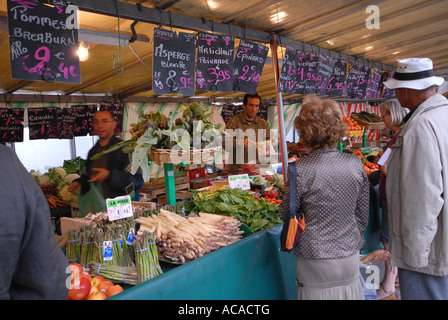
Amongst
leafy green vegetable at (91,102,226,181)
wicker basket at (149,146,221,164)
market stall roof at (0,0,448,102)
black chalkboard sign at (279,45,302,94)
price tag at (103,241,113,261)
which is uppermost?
market stall roof at (0,0,448,102)

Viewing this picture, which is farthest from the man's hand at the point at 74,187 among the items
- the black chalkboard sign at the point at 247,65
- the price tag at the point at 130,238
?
the black chalkboard sign at the point at 247,65

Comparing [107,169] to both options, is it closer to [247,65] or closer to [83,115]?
[247,65]

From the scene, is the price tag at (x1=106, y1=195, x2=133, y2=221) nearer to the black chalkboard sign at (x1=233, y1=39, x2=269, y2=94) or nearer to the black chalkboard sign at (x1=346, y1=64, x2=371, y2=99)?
the black chalkboard sign at (x1=233, y1=39, x2=269, y2=94)

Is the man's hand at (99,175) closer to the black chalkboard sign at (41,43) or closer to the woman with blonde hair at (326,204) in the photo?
the black chalkboard sign at (41,43)

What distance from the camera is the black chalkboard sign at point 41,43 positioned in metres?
2.65

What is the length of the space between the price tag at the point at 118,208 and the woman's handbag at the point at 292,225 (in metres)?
1.27

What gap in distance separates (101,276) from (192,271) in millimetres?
579

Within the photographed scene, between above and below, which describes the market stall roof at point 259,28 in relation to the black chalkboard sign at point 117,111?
above

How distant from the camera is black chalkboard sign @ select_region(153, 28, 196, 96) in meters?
3.50

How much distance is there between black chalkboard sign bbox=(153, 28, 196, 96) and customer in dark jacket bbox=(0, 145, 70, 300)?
2279 mm

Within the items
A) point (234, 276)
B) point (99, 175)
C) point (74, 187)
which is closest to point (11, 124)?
point (74, 187)

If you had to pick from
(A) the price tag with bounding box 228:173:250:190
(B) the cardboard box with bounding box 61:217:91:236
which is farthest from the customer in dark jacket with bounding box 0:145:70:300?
(A) the price tag with bounding box 228:173:250:190

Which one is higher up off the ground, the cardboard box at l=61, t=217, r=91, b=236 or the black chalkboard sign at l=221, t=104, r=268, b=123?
the black chalkboard sign at l=221, t=104, r=268, b=123
